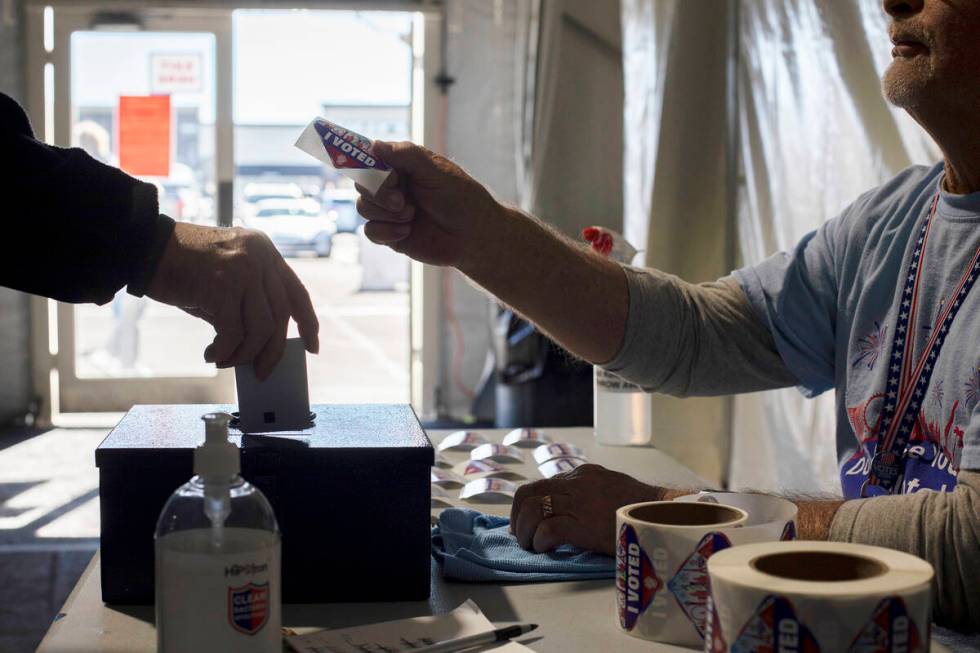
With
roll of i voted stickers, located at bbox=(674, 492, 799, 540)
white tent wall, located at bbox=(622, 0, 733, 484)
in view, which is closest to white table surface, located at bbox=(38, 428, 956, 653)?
roll of i voted stickers, located at bbox=(674, 492, 799, 540)

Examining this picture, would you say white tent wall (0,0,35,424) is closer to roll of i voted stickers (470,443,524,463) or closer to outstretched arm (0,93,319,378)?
roll of i voted stickers (470,443,524,463)

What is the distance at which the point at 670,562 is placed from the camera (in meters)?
0.88

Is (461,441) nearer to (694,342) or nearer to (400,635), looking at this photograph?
(694,342)

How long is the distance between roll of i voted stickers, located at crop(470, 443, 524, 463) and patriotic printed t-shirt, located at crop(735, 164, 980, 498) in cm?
43

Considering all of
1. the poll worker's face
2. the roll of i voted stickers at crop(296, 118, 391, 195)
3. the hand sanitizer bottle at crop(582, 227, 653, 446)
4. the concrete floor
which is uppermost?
the poll worker's face

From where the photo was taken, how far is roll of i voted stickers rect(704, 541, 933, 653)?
611 mm

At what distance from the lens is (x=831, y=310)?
1532 millimetres

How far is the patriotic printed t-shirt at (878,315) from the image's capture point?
121 centimetres

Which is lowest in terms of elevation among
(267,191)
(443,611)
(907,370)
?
(443,611)

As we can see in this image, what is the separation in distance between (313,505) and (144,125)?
5190mm

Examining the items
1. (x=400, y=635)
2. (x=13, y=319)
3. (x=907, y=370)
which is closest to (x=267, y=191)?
(x=13, y=319)

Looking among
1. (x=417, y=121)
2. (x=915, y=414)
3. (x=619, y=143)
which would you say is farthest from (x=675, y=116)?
(x=915, y=414)

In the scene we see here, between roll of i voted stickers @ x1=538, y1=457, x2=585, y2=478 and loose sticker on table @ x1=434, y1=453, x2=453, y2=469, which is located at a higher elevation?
roll of i voted stickers @ x1=538, y1=457, x2=585, y2=478

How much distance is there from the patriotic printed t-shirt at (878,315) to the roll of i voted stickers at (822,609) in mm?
497
